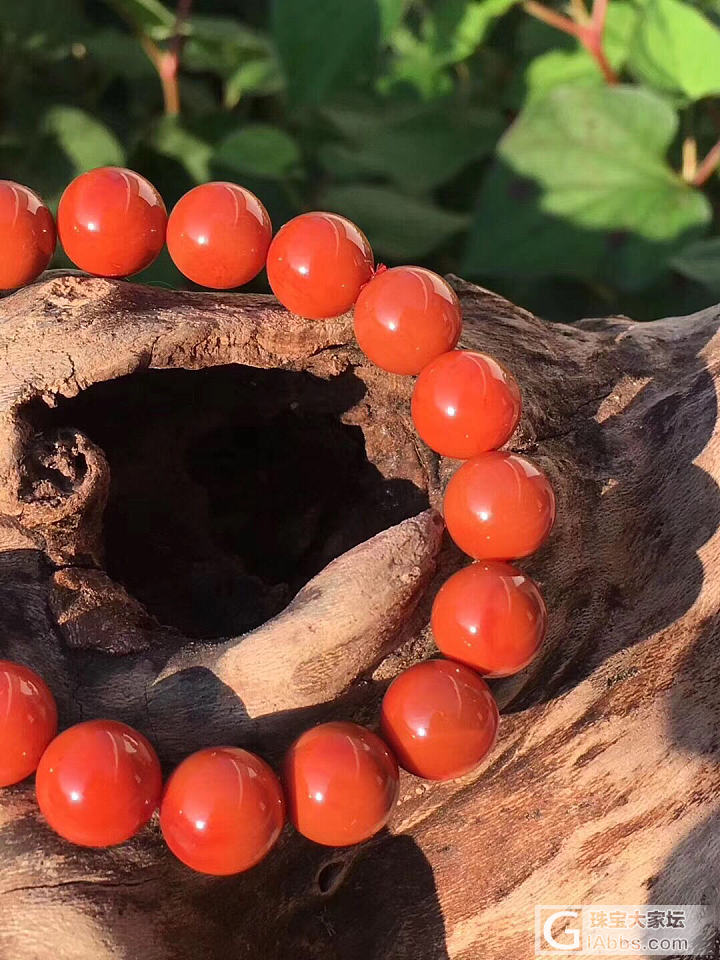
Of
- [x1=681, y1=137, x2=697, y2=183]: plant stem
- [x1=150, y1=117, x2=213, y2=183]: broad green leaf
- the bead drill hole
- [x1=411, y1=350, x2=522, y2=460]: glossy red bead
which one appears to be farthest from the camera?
[x1=150, y1=117, x2=213, y2=183]: broad green leaf

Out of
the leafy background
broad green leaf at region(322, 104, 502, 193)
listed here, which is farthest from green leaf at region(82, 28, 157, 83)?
broad green leaf at region(322, 104, 502, 193)

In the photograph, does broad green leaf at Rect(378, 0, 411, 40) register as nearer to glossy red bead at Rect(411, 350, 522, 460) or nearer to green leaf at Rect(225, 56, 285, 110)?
green leaf at Rect(225, 56, 285, 110)

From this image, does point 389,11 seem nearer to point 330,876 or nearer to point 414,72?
point 414,72

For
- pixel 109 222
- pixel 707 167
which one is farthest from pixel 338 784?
pixel 707 167

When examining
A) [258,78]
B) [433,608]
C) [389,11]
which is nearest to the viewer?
[433,608]

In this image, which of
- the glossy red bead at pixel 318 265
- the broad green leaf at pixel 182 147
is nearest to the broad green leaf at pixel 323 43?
the broad green leaf at pixel 182 147
